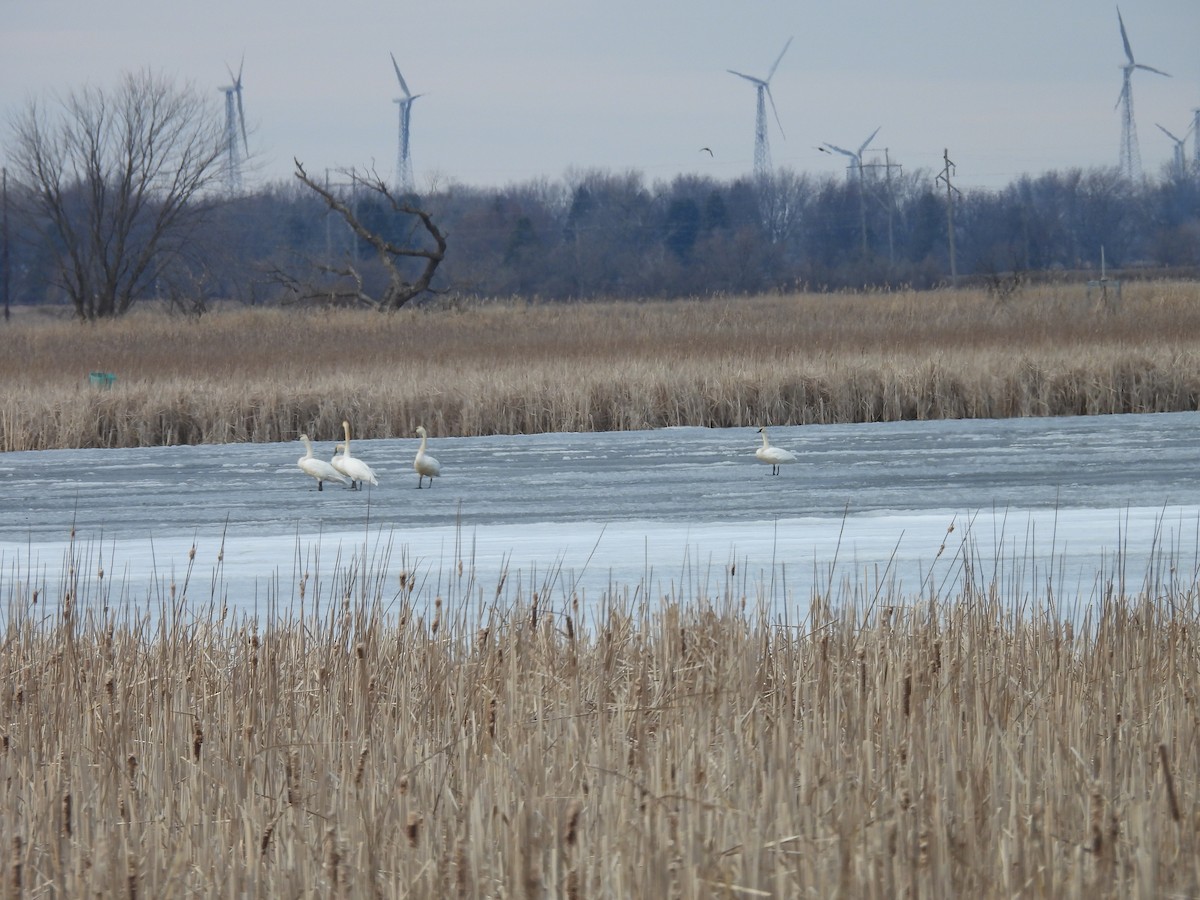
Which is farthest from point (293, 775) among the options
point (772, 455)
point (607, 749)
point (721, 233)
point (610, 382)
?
point (721, 233)

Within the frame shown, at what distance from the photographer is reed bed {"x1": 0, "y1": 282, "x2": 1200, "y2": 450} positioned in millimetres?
14219

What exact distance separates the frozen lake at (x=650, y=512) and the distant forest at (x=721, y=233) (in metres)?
43.4

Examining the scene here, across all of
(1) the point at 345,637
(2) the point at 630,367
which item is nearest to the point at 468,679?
(1) the point at 345,637

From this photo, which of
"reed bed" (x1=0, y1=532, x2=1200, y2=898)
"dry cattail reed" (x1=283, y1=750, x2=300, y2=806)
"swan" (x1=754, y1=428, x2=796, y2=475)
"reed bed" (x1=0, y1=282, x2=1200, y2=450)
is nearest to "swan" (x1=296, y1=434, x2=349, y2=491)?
"swan" (x1=754, y1=428, x2=796, y2=475)

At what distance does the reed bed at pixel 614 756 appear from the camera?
2.76m

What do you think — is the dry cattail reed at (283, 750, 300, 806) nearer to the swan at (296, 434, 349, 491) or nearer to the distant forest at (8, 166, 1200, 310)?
the swan at (296, 434, 349, 491)

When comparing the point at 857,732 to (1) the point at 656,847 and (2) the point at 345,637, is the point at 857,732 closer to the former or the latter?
(1) the point at 656,847

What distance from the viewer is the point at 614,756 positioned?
3.52 meters

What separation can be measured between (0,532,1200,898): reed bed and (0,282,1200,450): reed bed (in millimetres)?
9404

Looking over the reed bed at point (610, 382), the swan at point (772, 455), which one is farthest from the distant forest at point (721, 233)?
the swan at point (772, 455)

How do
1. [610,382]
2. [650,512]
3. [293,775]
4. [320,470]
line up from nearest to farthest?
1. [293,775]
2. [650,512]
3. [320,470]
4. [610,382]

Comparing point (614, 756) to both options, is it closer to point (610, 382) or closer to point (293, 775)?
point (293, 775)

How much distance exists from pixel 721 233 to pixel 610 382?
53.8 meters

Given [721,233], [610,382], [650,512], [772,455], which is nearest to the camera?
[650,512]
